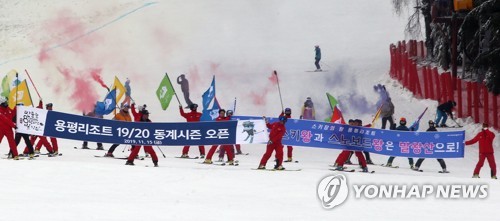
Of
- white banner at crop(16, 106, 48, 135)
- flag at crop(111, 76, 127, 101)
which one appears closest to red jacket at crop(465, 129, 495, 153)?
white banner at crop(16, 106, 48, 135)

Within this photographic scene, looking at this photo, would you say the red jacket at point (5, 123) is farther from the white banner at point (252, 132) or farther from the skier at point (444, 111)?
the skier at point (444, 111)

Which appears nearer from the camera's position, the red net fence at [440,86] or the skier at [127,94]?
the red net fence at [440,86]

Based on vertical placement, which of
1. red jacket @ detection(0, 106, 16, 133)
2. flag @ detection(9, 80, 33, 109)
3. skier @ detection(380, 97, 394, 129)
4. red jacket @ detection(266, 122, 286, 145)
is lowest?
red jacket @ detection(266, 122, 286, 145)

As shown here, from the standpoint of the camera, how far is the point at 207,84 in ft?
139

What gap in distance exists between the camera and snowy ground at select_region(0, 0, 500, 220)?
52.2 ft

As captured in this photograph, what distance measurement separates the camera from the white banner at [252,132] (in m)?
21.8

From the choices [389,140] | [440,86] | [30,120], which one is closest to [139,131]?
[30,120]

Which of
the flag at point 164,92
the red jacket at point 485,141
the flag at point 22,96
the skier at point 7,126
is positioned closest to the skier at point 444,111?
the flag at point 164,92

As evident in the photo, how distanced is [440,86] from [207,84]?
11306 mm

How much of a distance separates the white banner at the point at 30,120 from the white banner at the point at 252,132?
4278mm

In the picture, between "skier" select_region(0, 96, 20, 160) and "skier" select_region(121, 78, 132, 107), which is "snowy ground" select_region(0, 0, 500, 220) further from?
"skier" select_region(121, 78, 132, 107)

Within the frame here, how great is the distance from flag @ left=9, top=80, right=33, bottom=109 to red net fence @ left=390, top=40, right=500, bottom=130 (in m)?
12.7

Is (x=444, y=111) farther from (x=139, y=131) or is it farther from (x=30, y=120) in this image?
(x=30, y=120)

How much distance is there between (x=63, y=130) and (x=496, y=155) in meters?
11.6
